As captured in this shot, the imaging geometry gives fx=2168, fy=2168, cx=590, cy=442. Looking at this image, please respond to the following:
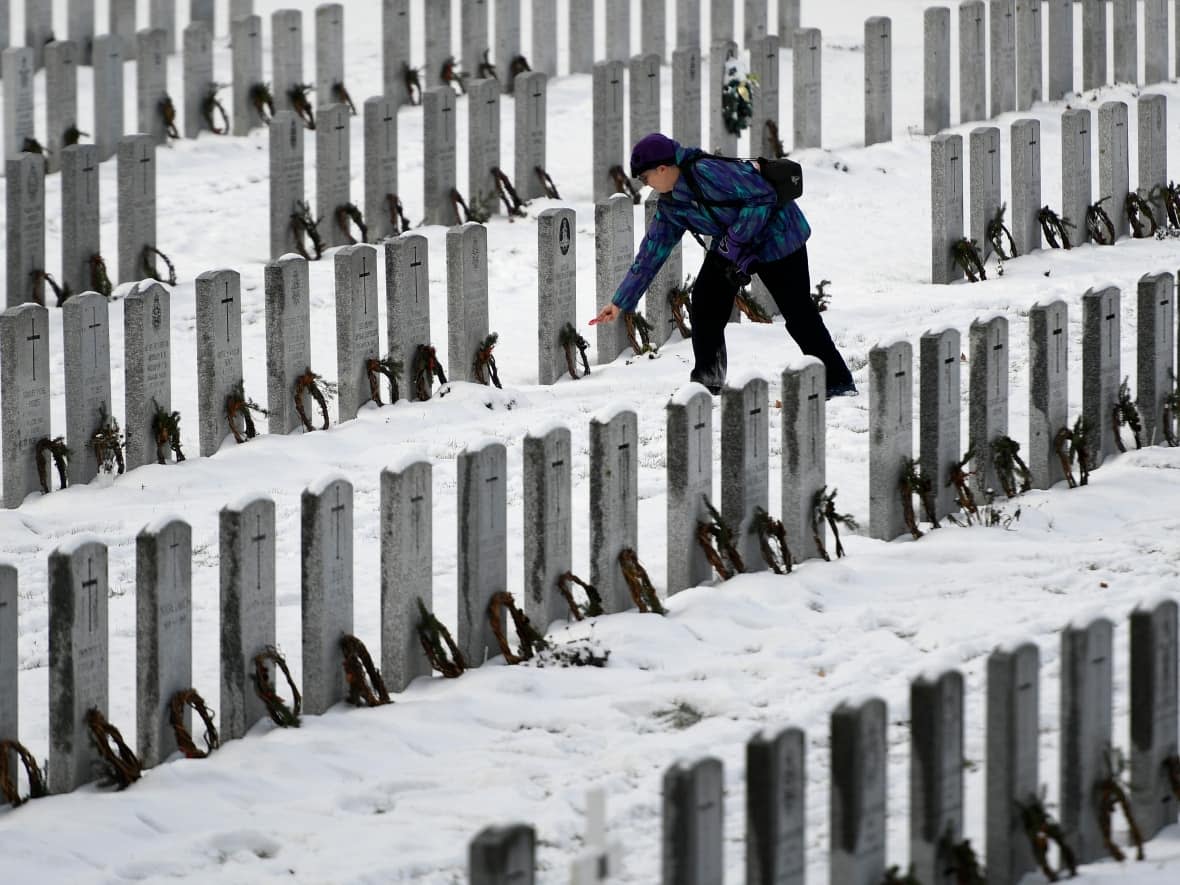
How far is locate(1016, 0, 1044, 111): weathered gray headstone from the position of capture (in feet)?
44.3

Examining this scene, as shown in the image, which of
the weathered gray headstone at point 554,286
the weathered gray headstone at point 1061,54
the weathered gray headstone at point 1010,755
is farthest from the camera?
the weathered gray headstone at point 1061,54

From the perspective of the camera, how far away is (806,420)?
7.51 m

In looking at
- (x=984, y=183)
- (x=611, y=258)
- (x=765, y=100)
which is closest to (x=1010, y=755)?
(x=611, y=258)

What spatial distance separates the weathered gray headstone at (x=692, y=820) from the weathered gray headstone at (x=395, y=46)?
10.2 meters

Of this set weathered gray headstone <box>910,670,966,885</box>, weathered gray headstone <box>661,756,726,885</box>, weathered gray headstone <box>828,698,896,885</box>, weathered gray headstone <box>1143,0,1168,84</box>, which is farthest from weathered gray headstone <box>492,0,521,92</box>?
weathered gray headstone <box>661,756,726,885</box>

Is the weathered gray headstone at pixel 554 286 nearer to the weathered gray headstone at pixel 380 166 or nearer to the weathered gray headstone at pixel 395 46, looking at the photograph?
the weathered gray headstone at pixel 380 166

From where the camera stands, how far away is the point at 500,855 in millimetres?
4395

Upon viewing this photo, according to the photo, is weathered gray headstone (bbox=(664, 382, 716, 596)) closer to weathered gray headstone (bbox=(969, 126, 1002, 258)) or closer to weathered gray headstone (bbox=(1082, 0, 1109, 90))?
weathered gray headstone (bbox=(969, 126, 1002, 258))

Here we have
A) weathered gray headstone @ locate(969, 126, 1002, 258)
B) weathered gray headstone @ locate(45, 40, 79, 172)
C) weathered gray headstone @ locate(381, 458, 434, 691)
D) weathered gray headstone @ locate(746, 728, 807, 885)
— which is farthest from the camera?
weathered gray headstone @ locate(45, 40, 79, 172)

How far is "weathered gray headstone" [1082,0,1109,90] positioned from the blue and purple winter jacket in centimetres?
561

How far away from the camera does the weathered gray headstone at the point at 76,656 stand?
6.11 m

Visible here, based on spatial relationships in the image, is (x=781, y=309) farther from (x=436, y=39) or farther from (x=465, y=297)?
(x=436, y=39)

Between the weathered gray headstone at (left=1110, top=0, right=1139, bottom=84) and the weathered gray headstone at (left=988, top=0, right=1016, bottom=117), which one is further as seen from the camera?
the weathered gray headstone at (left=1110, top=0, right=1139, bottom=84)

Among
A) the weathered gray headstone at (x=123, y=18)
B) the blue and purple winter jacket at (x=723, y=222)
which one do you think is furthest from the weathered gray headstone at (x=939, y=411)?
the weathered gray headstone at (x=123, y=18)
